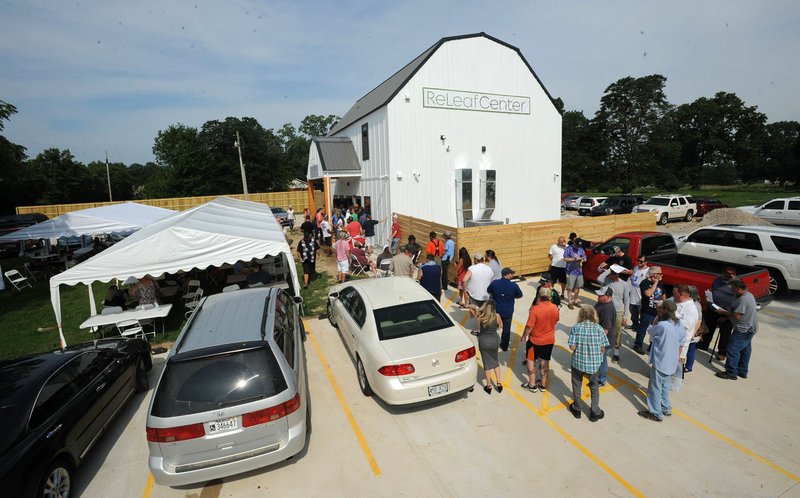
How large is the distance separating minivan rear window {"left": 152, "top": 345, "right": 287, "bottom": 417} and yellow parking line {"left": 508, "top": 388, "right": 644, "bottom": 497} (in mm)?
3727

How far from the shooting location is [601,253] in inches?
427

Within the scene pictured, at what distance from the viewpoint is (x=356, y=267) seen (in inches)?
520

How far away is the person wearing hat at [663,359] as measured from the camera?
16.8 feet

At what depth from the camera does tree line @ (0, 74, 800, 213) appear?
46156mm

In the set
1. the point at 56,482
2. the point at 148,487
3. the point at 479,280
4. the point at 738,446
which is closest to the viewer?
the point at 56,482

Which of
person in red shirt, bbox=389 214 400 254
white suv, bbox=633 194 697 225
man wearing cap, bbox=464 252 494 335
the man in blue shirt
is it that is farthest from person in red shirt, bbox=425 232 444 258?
white suv, bbox=633 194 697 225

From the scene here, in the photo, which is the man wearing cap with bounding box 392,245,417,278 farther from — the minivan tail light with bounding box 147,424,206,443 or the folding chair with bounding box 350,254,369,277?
the minivan tail light with bounding box 147,424,206,443

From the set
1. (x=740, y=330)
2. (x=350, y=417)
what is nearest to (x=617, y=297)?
(x=740, y=330)

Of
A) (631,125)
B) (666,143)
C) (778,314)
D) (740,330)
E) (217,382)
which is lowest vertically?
(778,314)

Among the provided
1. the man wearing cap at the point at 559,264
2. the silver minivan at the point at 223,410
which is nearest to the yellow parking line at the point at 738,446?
the man wearing cap at the point at 559,264

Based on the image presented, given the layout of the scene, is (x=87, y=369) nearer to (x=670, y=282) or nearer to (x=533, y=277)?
(x=670, y=282)

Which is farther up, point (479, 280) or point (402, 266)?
point (402, 266)

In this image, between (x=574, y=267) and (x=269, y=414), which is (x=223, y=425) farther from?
(x=574, y=267)

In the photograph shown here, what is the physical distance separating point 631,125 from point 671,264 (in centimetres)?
4698
